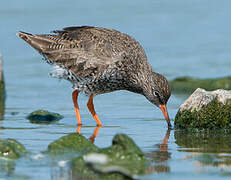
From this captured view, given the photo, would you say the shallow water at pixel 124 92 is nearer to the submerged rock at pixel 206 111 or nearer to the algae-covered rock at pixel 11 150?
the algae-covered rock at pixel 11 150

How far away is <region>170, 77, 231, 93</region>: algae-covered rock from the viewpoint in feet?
45.7

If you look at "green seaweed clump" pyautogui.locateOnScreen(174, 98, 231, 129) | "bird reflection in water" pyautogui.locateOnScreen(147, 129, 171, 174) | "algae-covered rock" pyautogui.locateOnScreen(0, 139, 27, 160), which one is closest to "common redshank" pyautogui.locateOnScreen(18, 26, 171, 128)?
"green seaweed clump" pyautogui.locateOnScreen(174, 98, 231, 129)

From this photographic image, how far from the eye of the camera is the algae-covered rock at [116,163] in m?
6.77

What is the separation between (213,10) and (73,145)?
1336 cm

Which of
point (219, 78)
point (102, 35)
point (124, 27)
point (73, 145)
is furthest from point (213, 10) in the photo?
point (73, 145)

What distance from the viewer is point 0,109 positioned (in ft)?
40.1

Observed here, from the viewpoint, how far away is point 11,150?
782cm

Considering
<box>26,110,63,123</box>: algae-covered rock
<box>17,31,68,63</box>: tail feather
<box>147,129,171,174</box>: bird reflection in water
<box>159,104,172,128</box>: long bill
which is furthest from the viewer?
<box>17,31,68,63</box>: tail feather

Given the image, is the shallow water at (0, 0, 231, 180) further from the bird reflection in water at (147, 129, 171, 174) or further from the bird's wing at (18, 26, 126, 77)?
the bird's wing at (18, 26, 126, 77)

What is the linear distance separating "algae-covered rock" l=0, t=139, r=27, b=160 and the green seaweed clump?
3268 mm

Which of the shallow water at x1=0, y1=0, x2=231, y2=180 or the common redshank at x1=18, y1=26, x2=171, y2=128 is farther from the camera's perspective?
the common redshank at x1=18, y1=26, x2=171, y2=128

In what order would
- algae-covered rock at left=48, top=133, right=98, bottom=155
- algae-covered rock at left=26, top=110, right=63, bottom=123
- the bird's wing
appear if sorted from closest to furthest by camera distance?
1. algae-covered rock at left=48, top=133, right=98, bottom=155
2. algae-covered rock at left=26, top=110, right=63, bottom=123
3. the bird's wing

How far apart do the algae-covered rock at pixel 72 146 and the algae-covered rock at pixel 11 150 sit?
1.22 ft

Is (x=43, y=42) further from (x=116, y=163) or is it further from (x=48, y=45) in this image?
(x=116, y=163)
